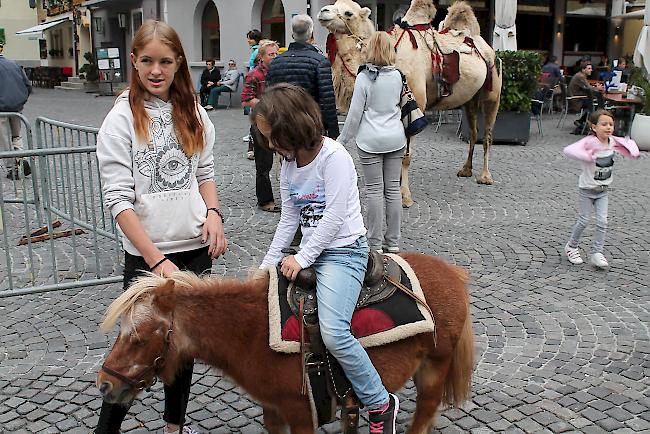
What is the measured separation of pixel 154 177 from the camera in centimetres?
267

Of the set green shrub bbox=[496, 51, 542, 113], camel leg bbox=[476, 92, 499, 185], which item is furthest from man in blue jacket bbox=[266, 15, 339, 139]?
green shrub bbox=[496, 51, 542, 113]

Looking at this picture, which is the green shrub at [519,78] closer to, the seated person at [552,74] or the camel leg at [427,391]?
the seated person at [552,74]

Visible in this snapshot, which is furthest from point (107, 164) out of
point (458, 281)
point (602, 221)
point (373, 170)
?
point (602, 221)

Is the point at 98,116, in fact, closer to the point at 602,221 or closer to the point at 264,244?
the point at 264,244

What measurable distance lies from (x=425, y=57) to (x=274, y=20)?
14503 millimetres

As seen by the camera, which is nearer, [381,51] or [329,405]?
[329,405]

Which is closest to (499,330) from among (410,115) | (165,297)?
(410,115)

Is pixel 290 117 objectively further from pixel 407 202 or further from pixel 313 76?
pixel 407 202

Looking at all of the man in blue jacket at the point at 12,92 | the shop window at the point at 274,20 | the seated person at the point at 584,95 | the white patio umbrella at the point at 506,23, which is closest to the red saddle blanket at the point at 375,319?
the man in blue jacket at the point at 12,92

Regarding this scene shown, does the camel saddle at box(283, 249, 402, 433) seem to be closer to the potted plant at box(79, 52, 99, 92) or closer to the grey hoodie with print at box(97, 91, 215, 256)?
the grey hoodie with print at box(97, 91, 215, 256)

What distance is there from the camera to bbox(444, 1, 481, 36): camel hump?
379 inches

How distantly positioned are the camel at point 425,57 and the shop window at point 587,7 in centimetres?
1661

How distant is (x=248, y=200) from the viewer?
330 inches

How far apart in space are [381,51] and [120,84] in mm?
26185
